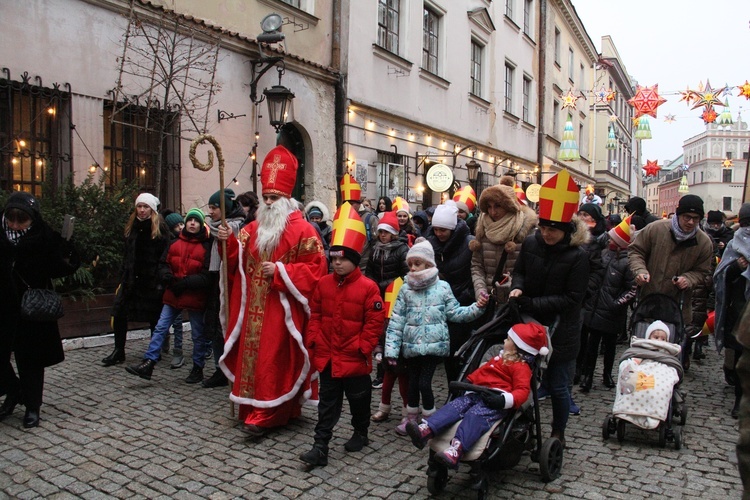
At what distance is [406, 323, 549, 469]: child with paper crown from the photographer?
12.3 feet

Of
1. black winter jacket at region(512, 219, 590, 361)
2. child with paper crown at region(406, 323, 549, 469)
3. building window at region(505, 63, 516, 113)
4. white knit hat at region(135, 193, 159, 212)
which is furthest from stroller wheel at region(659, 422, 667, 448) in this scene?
building window at region(505, 63, 516, 113)

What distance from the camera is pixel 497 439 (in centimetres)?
389

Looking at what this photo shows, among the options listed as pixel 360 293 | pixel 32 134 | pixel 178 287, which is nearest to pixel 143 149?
pixel 32 134

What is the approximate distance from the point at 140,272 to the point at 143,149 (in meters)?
3.34

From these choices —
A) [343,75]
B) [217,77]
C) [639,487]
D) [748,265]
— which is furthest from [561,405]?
[343,75]

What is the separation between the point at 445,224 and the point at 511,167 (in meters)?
18.6

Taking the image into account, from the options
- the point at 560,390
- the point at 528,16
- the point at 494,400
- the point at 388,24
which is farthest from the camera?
the point at 528,16

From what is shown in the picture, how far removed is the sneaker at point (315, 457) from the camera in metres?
4.36

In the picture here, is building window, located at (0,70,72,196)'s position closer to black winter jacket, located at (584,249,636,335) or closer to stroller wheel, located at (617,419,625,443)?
black winter jacket, located at (584,249,636,335)

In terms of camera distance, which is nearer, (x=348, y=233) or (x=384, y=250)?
(x=348, y=233)

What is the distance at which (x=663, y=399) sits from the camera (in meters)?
4.94

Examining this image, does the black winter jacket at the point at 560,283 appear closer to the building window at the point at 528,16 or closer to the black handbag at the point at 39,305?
the black handbag at the point at 39,305

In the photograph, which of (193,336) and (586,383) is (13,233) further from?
(586,383)

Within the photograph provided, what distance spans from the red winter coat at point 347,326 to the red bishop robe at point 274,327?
0.45 m
